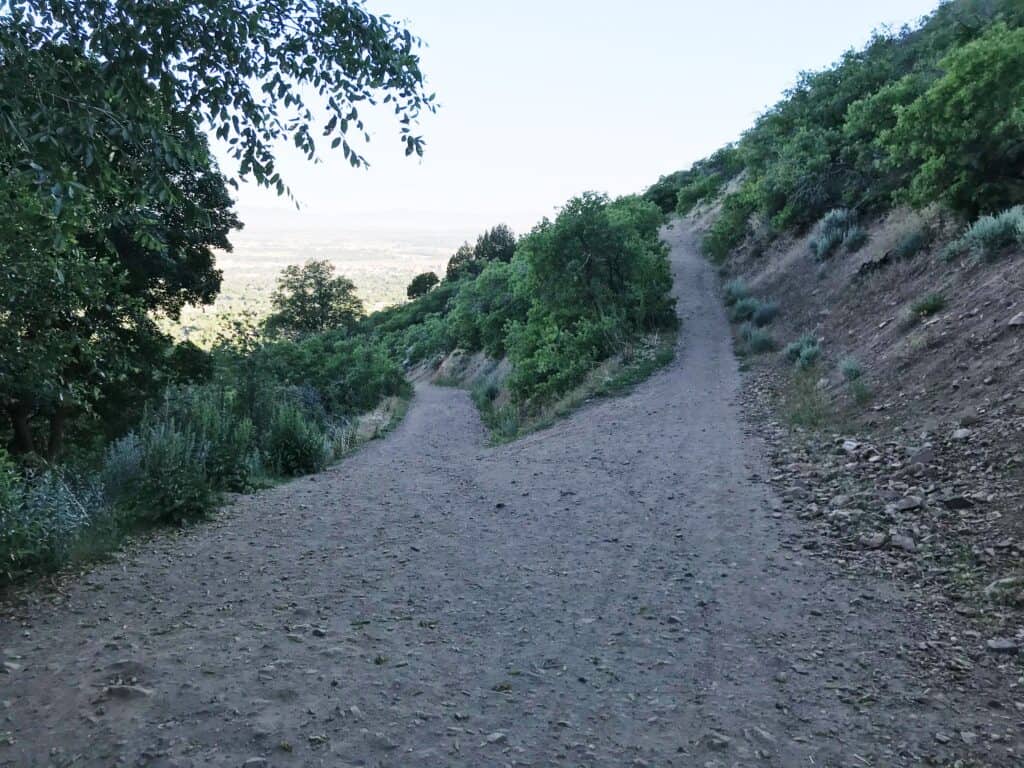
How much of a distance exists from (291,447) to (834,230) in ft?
53.6

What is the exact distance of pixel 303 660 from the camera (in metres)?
3.63

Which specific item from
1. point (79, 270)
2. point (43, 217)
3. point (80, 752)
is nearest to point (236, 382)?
point (79, 270)

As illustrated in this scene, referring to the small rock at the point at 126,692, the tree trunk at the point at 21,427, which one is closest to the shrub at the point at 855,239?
the tree trunk at the point at 21,427

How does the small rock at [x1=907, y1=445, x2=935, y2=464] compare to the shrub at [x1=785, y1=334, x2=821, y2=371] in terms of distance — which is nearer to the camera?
the small rock at [x1=907, y1=445, x2=935, y2=464]

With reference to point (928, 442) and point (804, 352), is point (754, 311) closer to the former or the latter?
point (804, 352)

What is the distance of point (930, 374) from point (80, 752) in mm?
9034

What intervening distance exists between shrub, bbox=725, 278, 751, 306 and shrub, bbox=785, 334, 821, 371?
9321 millimetres

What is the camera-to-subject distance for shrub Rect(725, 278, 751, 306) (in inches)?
924

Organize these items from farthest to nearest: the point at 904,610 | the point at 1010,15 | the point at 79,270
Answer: the point at 1010,15 → the point at 79,270 → the point at 904,610

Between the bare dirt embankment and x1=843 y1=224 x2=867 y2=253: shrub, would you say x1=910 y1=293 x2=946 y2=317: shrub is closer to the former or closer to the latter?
the bare dirt embankment

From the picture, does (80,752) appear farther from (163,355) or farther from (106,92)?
(163,355)

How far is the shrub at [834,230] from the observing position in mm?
19156

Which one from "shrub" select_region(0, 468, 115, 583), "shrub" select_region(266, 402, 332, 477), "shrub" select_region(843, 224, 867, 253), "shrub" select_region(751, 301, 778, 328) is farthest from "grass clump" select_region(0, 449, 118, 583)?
"shrub" select_region(843, 224, 867, 253)

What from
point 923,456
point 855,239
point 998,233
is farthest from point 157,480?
point 855,239
